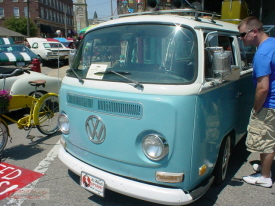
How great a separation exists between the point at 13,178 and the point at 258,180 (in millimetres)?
3215

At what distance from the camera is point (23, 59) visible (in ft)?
43.7

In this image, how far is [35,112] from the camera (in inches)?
186

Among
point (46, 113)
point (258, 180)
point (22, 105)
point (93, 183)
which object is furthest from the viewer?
point (46, 113)

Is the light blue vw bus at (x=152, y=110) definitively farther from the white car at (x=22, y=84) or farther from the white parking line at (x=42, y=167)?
the white car at (x=22, y=84)

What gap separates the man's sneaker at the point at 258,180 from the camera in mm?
3396

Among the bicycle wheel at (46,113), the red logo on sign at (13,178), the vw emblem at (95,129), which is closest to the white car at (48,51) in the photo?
the bicycle wheel at (46,113)

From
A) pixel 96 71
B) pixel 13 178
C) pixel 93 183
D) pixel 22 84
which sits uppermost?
pixel 96 71

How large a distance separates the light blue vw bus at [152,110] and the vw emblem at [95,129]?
1 centimetres

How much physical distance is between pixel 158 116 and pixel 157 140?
223 mm

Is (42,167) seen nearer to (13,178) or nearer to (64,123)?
(13,178)

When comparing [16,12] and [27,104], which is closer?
[27,104]

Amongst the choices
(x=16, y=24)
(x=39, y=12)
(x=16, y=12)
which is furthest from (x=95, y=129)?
(x=39, y=12)

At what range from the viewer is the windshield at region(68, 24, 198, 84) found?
2.66 meters

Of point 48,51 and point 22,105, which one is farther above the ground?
point 48,51
